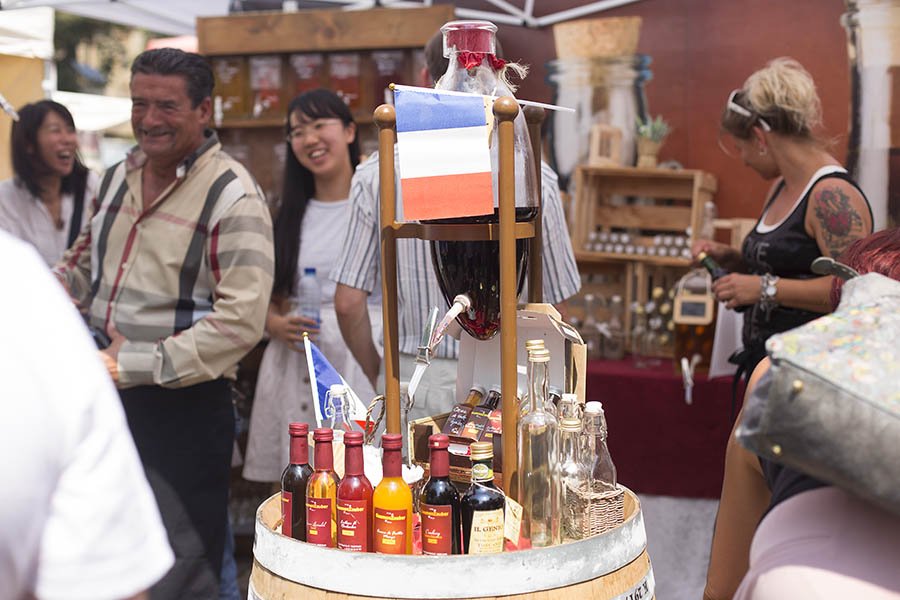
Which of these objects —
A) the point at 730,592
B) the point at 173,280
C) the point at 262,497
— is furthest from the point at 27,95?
the point at 730,592

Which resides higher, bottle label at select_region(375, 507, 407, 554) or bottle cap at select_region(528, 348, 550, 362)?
bottle cap at select_region(528, 348, 550, 362)

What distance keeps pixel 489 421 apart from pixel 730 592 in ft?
1.52

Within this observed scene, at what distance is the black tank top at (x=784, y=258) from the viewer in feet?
8.46

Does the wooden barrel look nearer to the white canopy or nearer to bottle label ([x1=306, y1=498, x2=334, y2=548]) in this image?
bottle label ([x1=306, y1=498, x2=334, y2=548])

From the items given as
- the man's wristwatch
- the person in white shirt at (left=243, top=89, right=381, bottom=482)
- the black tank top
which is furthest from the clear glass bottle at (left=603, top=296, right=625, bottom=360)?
the person in white shirt at (left=243, top=89, right=381, bottom=482)

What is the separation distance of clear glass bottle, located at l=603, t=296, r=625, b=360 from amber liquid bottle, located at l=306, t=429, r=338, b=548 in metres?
2.42

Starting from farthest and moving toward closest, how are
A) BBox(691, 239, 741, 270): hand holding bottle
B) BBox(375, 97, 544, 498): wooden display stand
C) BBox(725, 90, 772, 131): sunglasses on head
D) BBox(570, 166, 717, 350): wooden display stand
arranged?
BBox(570, 166, 717, 350): wooden display stand
BBox(691, 239, 741, 270): hand holding bottle
BBox(725, 90, 772, 131): sunglasses on head
BBox(375, 97, 544, 498): wooden display stand

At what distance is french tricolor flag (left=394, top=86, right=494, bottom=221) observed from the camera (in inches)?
49.2

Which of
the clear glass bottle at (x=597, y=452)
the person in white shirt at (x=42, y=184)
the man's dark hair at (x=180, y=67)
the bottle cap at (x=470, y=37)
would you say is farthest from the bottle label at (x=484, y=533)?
the person in white shirt at (x=42, y=184)

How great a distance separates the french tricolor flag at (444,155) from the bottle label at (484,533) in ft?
1.36

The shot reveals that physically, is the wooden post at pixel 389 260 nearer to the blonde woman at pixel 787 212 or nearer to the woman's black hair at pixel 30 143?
the blonde woman at pixel 787 212

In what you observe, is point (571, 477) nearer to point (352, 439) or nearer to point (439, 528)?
point (439, 528)

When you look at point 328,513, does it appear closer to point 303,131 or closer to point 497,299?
point 497,299

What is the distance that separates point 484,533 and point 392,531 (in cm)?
13
